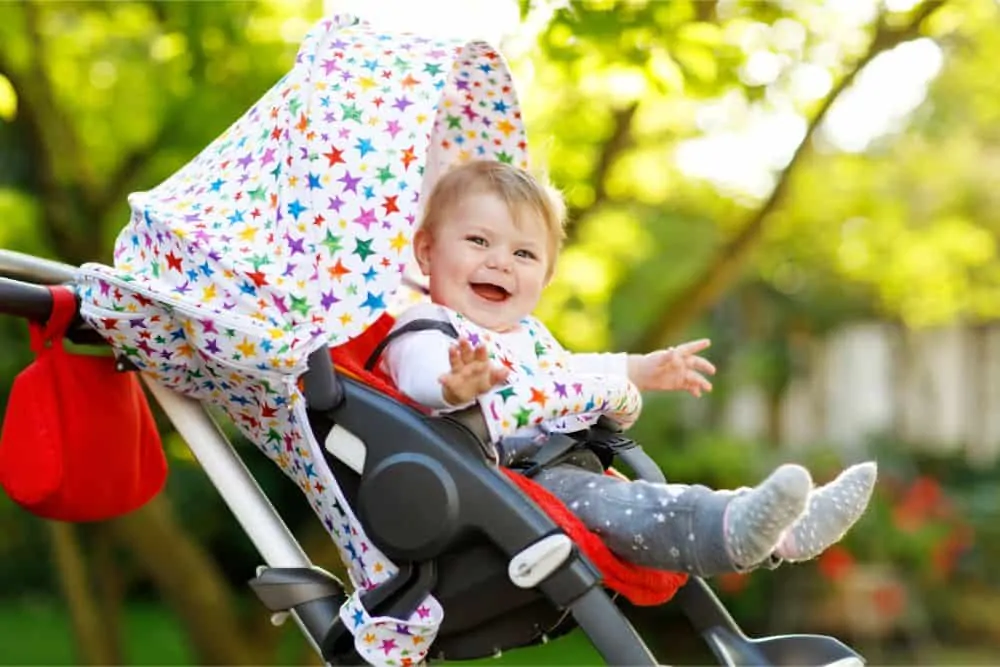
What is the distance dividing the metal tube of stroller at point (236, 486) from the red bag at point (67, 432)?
145mm

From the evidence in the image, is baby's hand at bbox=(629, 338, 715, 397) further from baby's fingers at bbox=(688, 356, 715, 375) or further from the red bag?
the red bag

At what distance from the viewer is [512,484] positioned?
217 centimetres

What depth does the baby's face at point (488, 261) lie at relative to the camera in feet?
8.48

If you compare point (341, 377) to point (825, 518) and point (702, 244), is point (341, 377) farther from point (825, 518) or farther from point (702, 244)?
point (702, 244)

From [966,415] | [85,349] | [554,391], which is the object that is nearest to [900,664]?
[966,415]

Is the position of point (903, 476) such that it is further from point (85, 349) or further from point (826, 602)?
point (85, 349)

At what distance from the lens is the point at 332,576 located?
2.47 meters

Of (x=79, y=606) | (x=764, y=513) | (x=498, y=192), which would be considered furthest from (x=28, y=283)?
(x=79, y=606)

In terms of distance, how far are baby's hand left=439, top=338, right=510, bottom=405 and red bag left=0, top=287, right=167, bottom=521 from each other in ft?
2.51

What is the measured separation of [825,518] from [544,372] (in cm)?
52

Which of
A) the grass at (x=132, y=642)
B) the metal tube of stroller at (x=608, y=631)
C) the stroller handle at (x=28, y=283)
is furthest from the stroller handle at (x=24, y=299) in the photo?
the grass at (x=132, y=642)

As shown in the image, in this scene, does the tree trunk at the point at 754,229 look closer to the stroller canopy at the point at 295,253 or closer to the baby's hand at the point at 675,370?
the baby's hand at the point at 675,370

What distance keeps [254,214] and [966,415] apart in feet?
34.9

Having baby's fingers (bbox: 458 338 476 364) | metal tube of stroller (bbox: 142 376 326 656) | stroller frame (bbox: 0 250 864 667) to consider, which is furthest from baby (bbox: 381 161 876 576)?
metal tube of stroller (bbox: 142 376 326 656)
